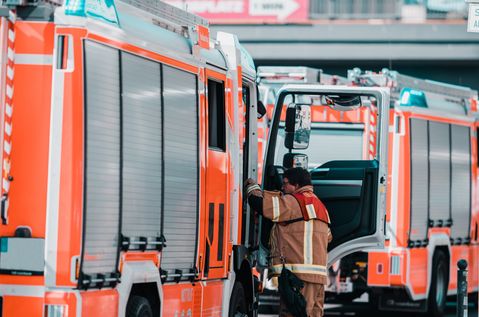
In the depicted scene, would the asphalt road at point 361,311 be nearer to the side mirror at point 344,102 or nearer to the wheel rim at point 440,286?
the wheel rim at point 440,286

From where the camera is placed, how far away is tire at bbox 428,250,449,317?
59.2 feet

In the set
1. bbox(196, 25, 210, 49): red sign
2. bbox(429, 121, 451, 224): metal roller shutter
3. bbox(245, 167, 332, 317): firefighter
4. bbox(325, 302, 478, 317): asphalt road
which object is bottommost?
bbox(325, 302, 478, 317): asphalt road

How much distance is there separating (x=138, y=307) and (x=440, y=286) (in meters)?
9.74

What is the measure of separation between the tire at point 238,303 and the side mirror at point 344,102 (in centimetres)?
203

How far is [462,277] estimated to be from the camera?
42.1ft

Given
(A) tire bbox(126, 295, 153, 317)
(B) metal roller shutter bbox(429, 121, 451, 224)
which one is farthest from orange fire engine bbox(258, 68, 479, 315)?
(A) tire bbox(126, 295, 153, 317)

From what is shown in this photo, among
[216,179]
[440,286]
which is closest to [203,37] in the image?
[216,179]

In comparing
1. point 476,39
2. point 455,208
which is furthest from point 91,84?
point 476,39

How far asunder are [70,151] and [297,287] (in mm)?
3732

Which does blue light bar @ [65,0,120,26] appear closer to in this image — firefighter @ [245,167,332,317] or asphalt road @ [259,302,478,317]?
firefighter @ [245,167,332,317]

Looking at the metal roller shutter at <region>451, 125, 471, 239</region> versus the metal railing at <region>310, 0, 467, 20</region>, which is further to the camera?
the metal railing at <region>310, 0, 467, 20</region>

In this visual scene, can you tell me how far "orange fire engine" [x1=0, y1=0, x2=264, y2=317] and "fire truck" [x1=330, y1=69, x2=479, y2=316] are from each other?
615cm

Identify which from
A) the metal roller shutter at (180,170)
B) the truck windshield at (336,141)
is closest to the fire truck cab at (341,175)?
the metal roller shutter at (180,170)

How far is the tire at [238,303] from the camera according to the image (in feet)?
38.2
